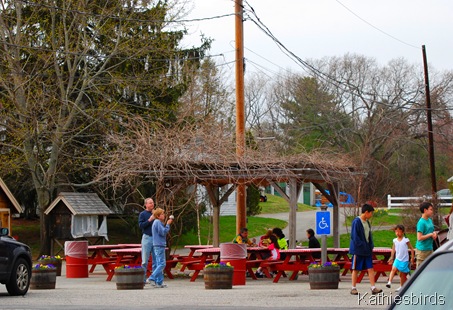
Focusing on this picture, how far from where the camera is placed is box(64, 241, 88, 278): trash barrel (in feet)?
74.7

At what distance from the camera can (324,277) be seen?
688 inches

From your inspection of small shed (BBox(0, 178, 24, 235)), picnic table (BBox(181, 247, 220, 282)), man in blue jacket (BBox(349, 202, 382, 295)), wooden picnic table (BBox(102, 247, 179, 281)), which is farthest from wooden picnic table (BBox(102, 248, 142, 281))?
small shed (BBox(0, 178, 24, 235))

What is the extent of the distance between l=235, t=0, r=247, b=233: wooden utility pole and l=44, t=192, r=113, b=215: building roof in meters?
9.62

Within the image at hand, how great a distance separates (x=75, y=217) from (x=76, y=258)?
8.78m

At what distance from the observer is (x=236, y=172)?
21.2 metres

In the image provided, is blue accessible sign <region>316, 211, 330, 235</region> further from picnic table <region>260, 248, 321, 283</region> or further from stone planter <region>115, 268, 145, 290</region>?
stone planter <region>115, 268, 145, 290</region>

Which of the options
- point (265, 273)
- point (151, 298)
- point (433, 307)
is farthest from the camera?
point (265, 273)

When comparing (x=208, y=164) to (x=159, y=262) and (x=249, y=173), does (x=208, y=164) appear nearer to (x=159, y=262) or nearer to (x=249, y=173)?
(x=249, y=173)

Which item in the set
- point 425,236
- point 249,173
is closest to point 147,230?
point 249,173

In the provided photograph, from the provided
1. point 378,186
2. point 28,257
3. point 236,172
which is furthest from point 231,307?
point 378,186

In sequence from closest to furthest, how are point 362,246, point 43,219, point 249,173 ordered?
point 362,246 → point 249,173 → point 43,219

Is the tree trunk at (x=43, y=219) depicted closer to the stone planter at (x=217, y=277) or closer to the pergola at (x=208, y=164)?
the pergola at (x=208, y=164)

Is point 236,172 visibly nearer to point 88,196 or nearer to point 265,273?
point 265,273

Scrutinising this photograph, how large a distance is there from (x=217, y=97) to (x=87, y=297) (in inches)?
1430
